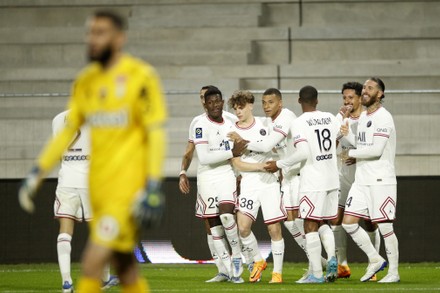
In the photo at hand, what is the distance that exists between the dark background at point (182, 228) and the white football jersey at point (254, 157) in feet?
10.7

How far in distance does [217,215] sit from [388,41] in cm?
875

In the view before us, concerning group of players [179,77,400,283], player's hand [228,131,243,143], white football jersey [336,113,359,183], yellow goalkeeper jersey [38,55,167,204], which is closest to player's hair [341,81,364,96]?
group of players [179,77,400,283]

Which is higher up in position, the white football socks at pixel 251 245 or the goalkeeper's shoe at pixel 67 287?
the white football socks at pixel 251 245

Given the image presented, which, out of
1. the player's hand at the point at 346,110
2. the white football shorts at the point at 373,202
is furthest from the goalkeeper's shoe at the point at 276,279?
the player's hand at the point at 346,110

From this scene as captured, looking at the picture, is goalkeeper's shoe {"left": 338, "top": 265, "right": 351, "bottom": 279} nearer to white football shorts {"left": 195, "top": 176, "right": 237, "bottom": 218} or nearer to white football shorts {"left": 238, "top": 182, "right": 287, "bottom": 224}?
white football shorts {"left": 238, "top": 182, "right": 287, "bottom": 224}

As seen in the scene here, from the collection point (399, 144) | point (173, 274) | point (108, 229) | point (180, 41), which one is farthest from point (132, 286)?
point (180, 41)

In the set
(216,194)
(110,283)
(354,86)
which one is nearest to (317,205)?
(216,194)

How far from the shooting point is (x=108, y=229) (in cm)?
615

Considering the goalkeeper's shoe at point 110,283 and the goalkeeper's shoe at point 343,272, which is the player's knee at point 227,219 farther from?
the goalkeeper's shoe at point 343,272

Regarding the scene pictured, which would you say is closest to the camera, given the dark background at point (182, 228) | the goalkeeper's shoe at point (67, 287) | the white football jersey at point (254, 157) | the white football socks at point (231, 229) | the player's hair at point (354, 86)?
the goalkeeper's shoe at point (67, 287)

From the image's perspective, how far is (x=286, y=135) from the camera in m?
12.0

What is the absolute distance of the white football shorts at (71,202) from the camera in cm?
1080

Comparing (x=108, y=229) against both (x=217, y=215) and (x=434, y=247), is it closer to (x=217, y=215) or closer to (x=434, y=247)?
(x=217, y=215)

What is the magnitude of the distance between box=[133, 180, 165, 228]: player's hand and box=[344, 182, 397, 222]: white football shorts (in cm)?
651
